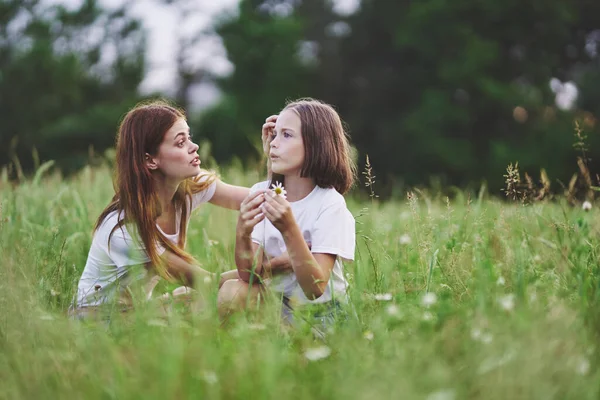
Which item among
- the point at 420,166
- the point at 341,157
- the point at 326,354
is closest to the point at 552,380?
the point at 326,354

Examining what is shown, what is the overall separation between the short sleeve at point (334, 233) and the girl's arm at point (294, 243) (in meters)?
0.11

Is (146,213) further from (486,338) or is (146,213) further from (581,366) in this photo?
(581,366)

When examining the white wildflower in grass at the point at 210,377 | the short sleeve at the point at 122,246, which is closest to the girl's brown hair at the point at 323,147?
the short sleeve at the point at 122,246

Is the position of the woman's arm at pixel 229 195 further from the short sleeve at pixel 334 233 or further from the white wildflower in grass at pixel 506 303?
the white wildflower in grass at pixel 506 303

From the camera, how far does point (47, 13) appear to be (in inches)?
768

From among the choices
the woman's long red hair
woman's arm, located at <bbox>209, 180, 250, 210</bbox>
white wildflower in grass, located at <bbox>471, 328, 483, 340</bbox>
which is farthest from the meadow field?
woman's arm, located at <bbox>209, 180, 250, 210</bbox>

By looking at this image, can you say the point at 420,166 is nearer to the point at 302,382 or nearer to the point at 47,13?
the point at 47,13

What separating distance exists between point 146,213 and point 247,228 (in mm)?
606

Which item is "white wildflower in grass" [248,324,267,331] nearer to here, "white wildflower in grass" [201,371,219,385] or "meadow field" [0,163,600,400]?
"meadow field" [0,163,600,400]

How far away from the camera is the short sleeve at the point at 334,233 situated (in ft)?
8.37

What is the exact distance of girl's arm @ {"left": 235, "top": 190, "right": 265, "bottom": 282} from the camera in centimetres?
250

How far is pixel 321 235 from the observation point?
8.48 ft

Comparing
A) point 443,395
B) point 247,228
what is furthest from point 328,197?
point 443,395

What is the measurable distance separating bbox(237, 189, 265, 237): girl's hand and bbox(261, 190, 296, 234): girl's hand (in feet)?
0.17
